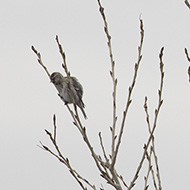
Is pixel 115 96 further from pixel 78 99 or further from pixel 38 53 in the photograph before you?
pixel 78 99

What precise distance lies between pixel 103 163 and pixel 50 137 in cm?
49

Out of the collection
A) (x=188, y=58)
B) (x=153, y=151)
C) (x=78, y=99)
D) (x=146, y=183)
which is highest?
(x=78, y=99)

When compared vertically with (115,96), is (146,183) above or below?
below

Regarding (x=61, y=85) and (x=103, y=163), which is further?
(x=61, y=85)

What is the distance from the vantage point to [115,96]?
3.70 m

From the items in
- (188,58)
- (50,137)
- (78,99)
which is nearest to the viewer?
(188,58)

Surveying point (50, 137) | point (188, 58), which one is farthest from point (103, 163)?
point (188, 58)

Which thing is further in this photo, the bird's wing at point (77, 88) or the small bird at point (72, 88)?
the bird's wing at point (77, 88)

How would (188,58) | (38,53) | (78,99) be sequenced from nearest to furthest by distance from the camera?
(188,58)
(38,53)
(78,99)

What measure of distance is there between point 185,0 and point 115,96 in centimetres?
95

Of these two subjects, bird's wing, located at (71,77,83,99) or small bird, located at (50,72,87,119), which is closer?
small bird, located at (50,72,87,119)

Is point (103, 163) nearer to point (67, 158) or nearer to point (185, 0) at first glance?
point (67, 158)

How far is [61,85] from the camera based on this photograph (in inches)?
461

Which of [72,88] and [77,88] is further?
[77,88]
